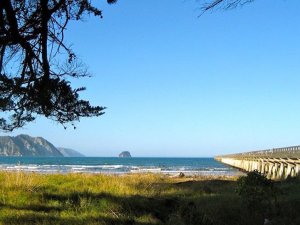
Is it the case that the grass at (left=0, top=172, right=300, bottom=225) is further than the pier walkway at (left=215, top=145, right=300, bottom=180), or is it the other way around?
the pier walkway at (left=215, top=145, right=300, bottom=180)

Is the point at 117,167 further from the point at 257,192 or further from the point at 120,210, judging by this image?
the point at 257,192

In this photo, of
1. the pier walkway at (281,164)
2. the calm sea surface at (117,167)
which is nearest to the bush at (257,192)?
the pier walkway at (281,164)

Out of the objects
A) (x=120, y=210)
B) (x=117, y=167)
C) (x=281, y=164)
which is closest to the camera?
(x=120, y=210)

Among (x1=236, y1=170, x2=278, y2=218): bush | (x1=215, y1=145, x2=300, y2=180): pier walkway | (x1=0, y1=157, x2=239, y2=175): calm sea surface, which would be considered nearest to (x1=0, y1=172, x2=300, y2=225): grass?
(x1=236, y1=170, x2=278, y2=218): bush

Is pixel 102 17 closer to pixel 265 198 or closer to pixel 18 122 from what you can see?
pixel 18 122

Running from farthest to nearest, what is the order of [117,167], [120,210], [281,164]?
[117,167] < [281,164] < [120,210]

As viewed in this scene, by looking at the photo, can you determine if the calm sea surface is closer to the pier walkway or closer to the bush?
the pier walkway

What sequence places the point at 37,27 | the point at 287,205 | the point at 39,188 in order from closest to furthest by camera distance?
the point at 37,27
the point at 287,205
the point at 39,188

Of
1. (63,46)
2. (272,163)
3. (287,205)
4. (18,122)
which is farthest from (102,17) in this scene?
(272,163)

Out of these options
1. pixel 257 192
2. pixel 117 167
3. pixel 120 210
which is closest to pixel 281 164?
pixel 257 192

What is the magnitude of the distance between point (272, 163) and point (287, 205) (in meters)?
21.9

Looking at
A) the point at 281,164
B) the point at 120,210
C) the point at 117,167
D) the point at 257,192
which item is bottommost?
the point at 117,167

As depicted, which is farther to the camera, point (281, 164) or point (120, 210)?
point (281, 164)

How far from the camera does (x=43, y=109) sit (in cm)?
949
